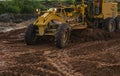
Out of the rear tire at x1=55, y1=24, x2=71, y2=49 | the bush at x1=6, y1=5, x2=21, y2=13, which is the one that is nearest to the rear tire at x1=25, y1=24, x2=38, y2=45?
the rear tire at x1=55, y1=24, x2=71, y2=49

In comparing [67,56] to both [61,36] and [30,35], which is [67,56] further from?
[30,35]

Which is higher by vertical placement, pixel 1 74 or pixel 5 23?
pixel 1 74

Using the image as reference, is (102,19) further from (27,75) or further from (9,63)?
(27,75)

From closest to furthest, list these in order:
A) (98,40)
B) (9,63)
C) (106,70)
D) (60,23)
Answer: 1. (106,70)
2. (9,63)
3. (60,23)
4. (98,40)

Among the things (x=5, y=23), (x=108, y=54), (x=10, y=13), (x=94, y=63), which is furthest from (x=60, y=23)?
(x=10, y=13)

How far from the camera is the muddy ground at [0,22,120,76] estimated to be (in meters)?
11.4

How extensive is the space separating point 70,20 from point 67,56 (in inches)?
170

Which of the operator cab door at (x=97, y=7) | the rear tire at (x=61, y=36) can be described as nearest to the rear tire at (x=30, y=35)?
the rear tire at (x=61, y=36)

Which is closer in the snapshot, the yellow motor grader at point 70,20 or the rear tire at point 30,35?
the yellow motor grader at point 70,20

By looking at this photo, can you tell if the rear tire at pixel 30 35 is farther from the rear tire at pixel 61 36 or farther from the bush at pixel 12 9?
the bush at pixel 12 9

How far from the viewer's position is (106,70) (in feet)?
38.0

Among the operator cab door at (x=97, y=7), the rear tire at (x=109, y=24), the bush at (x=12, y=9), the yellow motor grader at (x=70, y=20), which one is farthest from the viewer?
the bush at (x=12, y=9)

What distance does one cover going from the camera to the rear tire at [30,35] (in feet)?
55.8

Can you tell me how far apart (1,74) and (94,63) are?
134 inches
